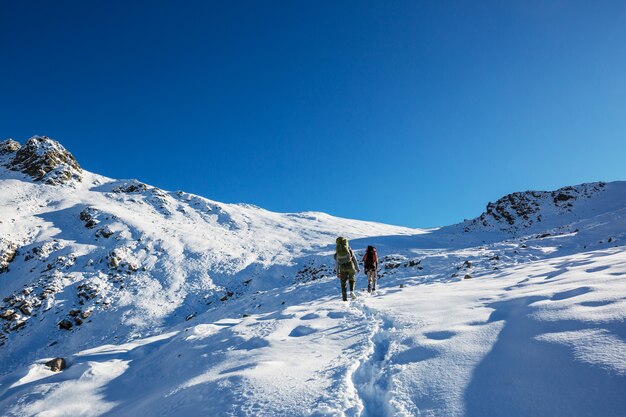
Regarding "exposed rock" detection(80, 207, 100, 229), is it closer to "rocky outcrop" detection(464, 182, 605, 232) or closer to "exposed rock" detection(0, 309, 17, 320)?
"exposed rock" detection(0, 309, 17, 320)

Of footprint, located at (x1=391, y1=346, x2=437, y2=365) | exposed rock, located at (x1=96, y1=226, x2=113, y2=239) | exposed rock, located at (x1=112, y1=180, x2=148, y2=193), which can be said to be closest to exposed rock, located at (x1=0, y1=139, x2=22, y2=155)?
exposed rock, located at (x1=112, y1=180, x2=148, y2=193)

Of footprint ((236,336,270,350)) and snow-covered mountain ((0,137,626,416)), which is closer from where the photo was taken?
snow-covered mountain ((0,137,626,416))

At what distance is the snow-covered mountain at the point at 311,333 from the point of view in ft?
10.8

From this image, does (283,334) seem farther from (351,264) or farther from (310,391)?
(351,264)

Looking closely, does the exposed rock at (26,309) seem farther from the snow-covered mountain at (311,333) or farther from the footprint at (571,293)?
the footprint at (571,293)

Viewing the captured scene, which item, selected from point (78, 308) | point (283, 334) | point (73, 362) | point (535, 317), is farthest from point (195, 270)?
point (535, 317)

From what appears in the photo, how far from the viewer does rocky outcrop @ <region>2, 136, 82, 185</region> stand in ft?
128

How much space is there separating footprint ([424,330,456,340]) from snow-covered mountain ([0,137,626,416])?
0.13 feet

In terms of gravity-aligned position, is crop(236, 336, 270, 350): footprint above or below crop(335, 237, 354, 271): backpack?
below

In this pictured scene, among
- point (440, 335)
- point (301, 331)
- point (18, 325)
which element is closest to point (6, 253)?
point (18, 325)

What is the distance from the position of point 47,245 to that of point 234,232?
17218 millimetres

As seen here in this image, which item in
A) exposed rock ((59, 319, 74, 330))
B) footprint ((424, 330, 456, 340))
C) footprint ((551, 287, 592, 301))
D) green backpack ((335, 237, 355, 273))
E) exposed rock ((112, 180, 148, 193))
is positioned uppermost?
exposed rock ((112, 180, 148, 193))

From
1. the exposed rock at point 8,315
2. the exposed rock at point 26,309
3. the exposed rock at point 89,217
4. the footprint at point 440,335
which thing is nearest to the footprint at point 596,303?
the footprint at point 440,335

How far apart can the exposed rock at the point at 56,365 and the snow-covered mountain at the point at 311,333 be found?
21cm
